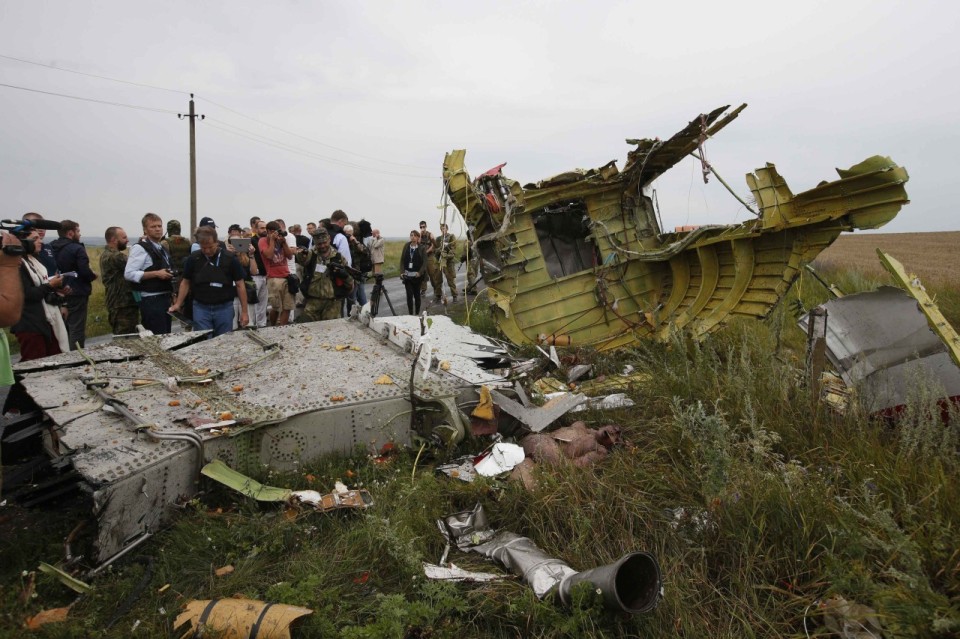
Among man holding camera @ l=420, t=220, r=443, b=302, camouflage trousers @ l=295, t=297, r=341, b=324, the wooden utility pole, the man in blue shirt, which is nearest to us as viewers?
the man in blue shirt

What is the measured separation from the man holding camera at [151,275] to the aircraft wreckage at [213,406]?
4.41ft

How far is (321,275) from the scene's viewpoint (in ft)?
23.6

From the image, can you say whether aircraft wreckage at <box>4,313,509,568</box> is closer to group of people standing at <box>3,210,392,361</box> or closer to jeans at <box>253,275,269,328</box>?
group of people standing at <box>3,210,392,361</box>

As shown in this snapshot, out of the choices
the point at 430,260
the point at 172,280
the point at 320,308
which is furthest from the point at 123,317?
the point at 430,260

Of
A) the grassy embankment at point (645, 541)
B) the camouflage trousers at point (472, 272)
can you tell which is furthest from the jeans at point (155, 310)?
the camouflage trousers at point (472, 272)

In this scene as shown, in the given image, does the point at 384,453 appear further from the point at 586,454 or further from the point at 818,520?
the point at 818,520

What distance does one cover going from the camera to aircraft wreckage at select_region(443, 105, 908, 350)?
6152 mm

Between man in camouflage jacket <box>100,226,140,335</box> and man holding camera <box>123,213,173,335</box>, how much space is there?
0.21 metres

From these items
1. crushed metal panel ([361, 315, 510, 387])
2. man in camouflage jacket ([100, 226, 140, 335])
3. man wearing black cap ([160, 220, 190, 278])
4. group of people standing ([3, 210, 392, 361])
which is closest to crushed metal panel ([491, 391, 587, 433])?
crushed metal panel ([361, 315, 510, 387])

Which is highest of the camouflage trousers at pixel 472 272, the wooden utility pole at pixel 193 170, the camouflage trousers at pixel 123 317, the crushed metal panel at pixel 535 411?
the wooden utility pole at pixel 193 170

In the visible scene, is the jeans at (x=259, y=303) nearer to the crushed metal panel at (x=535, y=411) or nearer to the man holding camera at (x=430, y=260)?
the man holding camera at (x=430, y=260)

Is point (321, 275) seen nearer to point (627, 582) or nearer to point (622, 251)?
point (622, 251)

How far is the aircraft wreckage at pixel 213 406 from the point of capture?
2951 millimetres

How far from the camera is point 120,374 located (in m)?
4.09
